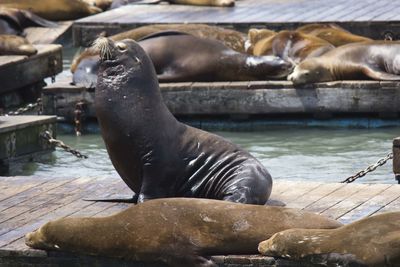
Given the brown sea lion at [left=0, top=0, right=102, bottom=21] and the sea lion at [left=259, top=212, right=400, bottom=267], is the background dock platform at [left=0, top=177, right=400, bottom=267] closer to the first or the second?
the sea lion at [left=259, top=212, right=400, bottom=267]

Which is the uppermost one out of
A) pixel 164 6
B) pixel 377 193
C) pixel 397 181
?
pixel 377 193

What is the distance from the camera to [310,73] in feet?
39.5

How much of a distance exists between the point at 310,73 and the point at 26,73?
10.9 ft

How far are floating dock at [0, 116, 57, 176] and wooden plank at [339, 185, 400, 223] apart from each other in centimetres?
362

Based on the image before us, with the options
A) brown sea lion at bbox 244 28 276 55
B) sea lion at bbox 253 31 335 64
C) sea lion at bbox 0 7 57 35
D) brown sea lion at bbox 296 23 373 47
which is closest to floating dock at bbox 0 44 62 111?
sea lion at bbox 0 7 57 35

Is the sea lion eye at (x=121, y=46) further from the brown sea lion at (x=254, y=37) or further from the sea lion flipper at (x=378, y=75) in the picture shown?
the brown sea lion at (x=254, y=37)

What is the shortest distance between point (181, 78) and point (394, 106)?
1.82 m

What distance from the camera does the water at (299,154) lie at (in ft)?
34.0

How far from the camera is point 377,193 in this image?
25.1 ft

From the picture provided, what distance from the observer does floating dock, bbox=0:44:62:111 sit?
13758 millimetres

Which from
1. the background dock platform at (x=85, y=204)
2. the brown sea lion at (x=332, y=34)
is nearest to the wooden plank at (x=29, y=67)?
the brown sea lion at (x=332, y=34)

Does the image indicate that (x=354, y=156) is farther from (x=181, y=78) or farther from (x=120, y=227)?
(x=120, y=227)

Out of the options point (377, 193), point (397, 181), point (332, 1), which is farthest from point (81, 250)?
point (332, 1)

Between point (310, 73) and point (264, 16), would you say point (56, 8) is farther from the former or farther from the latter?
point (310, 73)
